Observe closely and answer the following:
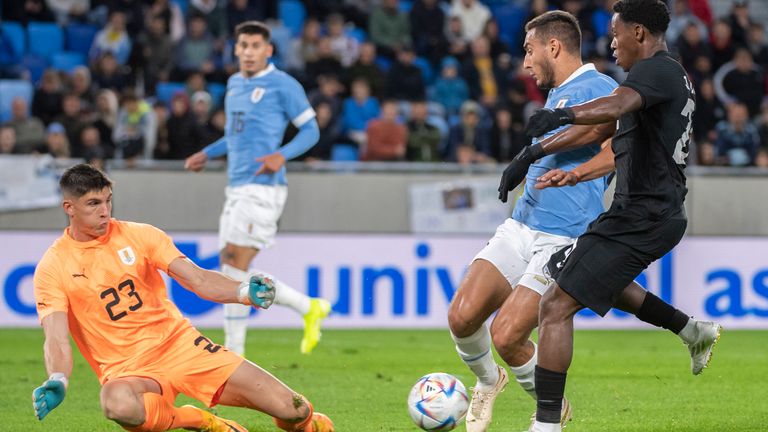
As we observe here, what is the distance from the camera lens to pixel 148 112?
1393 centimetres

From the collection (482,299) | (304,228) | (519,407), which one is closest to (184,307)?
(304,228)

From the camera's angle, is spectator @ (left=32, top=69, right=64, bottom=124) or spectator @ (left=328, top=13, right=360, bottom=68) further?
spectator @ (left=328, top=13, right=360, bottom=68)

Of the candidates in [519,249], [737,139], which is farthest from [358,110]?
[519,249]

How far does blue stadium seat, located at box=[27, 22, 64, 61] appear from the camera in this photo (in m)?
16.2

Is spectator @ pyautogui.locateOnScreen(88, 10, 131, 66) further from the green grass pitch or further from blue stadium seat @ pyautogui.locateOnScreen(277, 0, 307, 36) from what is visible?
the green grass pitch

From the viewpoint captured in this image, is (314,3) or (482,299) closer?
(482,299)

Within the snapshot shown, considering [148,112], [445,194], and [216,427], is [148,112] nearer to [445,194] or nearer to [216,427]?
[445,194]

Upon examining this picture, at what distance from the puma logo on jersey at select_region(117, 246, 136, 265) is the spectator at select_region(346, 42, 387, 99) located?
32.9ft

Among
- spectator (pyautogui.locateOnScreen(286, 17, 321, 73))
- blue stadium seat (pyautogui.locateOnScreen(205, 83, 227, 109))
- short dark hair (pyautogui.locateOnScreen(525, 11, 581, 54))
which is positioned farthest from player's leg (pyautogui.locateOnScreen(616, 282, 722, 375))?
spectator (pyautogui.locateOnScreen(286, 17, 321, 73))

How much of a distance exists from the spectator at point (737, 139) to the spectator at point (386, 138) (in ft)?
13.1

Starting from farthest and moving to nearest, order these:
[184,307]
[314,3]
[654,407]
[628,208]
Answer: [314,3]
[184,307]
[654,407]
[628,208]

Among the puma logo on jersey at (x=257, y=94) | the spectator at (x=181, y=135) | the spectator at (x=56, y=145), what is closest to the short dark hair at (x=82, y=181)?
the puma logo on jersey at (x=257, y=94)

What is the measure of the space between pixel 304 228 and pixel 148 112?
2.39 meters

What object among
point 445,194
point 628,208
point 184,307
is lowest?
point 184,307
